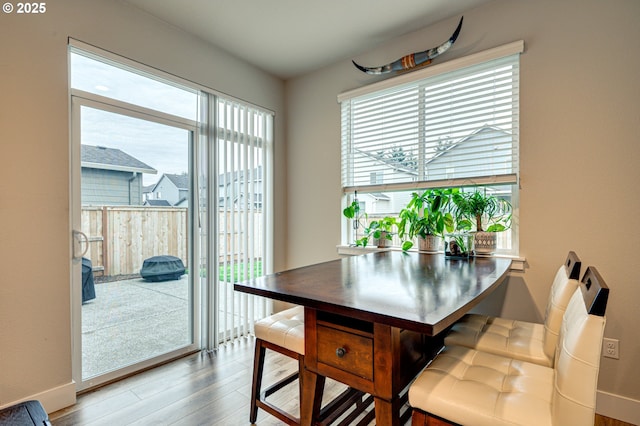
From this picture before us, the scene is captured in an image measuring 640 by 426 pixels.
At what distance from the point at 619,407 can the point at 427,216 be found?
1590 mm

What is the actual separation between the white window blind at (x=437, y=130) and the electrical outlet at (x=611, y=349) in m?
1.14

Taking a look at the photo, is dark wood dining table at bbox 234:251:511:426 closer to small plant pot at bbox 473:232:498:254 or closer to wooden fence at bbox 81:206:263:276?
small plant pot at bbox 473:232:498:254

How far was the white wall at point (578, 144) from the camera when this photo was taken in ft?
6.01

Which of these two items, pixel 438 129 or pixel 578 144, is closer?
pixel 578 144

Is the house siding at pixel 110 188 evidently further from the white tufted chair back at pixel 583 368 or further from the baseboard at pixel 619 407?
the baseboard at pixel 619 407

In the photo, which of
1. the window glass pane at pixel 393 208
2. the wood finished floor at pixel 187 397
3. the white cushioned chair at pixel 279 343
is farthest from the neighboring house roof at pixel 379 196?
the wood finished floor at pixel 187 397

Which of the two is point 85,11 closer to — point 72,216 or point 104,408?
point 72,216

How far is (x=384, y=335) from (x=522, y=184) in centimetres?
173

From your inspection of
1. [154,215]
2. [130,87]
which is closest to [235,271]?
[154,215]

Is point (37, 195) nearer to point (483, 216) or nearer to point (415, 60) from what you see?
point (415, 60)

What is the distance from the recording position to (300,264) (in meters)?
3.42

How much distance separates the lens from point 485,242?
7.45ft

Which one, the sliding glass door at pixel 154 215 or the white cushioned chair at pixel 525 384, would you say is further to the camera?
the sliding glass door at pixel 154 215

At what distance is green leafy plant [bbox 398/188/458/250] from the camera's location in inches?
96.9
